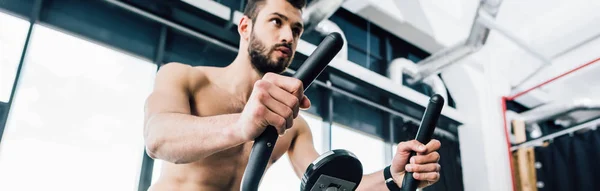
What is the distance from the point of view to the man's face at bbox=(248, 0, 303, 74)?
0.95 meters

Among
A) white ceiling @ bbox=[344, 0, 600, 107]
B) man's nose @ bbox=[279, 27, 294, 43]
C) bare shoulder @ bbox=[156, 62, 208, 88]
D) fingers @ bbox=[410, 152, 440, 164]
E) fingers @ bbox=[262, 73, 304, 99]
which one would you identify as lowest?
fingers @ bbox=[410, 152, 440, 164]

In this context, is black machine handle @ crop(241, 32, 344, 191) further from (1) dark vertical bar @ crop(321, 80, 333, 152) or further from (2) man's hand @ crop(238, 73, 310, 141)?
(1) dark vertical bar @ crop(321, 80, 333, 152)

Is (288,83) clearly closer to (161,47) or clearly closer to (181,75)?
(181,75)

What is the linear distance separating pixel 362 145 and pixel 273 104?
307 centimetres

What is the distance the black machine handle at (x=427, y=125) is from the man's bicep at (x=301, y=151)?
21.7 inches

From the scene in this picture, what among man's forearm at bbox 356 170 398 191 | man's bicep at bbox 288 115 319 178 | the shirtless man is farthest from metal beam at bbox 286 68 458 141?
man's forearm at bbox 356 170 398 191

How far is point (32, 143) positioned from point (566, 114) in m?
3.54

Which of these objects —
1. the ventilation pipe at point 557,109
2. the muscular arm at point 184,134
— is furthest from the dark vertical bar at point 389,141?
the muscular arm at point 184,134

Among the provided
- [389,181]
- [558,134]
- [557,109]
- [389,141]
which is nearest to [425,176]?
[389,181]

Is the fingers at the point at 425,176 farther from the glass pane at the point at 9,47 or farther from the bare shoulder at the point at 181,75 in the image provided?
the glass pane at the point at 9,47

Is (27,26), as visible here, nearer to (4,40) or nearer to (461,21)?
(4,40)

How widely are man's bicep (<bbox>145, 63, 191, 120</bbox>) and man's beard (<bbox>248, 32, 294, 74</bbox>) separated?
18 centimetres

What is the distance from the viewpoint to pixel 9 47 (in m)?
2.31

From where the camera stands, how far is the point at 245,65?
1.26m
